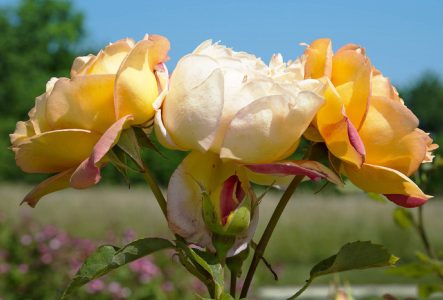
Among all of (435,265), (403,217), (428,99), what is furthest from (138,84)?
(428,99)

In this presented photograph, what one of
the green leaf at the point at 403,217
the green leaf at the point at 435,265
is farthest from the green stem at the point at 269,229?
the green leaf at the point at 403,217

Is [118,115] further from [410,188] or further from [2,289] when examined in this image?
[2,289]

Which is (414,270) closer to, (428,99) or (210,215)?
(210,215)

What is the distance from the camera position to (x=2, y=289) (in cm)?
415

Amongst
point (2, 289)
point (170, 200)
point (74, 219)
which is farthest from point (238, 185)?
point (74, 219)

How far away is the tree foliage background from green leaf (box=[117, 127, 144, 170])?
21.6 metres

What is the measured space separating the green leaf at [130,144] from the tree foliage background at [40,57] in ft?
70.8

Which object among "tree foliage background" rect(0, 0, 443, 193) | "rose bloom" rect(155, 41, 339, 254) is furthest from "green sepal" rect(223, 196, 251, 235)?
"tree foliage background" rect(0, 0, 443, 193)

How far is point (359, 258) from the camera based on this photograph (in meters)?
0.67

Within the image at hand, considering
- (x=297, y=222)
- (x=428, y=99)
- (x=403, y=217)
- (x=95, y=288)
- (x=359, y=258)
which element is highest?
(x=359, y=258)

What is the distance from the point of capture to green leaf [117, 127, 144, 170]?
605mm

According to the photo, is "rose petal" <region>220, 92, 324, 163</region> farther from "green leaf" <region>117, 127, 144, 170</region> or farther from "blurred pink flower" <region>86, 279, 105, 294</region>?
"blurred pink flower" <region>86, 279, 105, 294</region>

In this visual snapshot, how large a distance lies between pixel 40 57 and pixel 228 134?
26.5 meters

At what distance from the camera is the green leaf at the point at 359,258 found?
2.14ft
